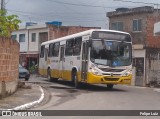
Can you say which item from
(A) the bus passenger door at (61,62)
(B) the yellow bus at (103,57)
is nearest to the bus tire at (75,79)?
(B) the yellow bus at (103,57)

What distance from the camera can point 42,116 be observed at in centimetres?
1223

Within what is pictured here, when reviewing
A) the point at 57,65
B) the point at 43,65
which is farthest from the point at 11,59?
the point at 43,65

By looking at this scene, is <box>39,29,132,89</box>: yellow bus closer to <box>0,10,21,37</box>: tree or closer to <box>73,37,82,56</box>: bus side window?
<box>73,37,82,56</box>: bus side window

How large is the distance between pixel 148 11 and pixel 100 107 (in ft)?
94.7

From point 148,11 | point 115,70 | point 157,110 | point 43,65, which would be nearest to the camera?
point 157,110

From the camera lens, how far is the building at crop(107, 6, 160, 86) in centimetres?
3177

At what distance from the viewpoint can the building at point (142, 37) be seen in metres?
31.8

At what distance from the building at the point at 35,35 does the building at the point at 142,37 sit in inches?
423

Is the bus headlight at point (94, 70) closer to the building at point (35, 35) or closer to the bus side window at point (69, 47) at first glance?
the bus side window at point (69, 47)

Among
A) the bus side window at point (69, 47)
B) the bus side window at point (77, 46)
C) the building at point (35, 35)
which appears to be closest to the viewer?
the bus side window at point (77, 46)

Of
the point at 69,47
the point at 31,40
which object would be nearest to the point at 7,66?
the point at 69,47

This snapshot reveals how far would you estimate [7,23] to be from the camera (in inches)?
772

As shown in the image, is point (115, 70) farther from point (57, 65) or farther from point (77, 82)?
point (57, 65)

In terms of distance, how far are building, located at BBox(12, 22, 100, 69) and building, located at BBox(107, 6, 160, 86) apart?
10.8m
